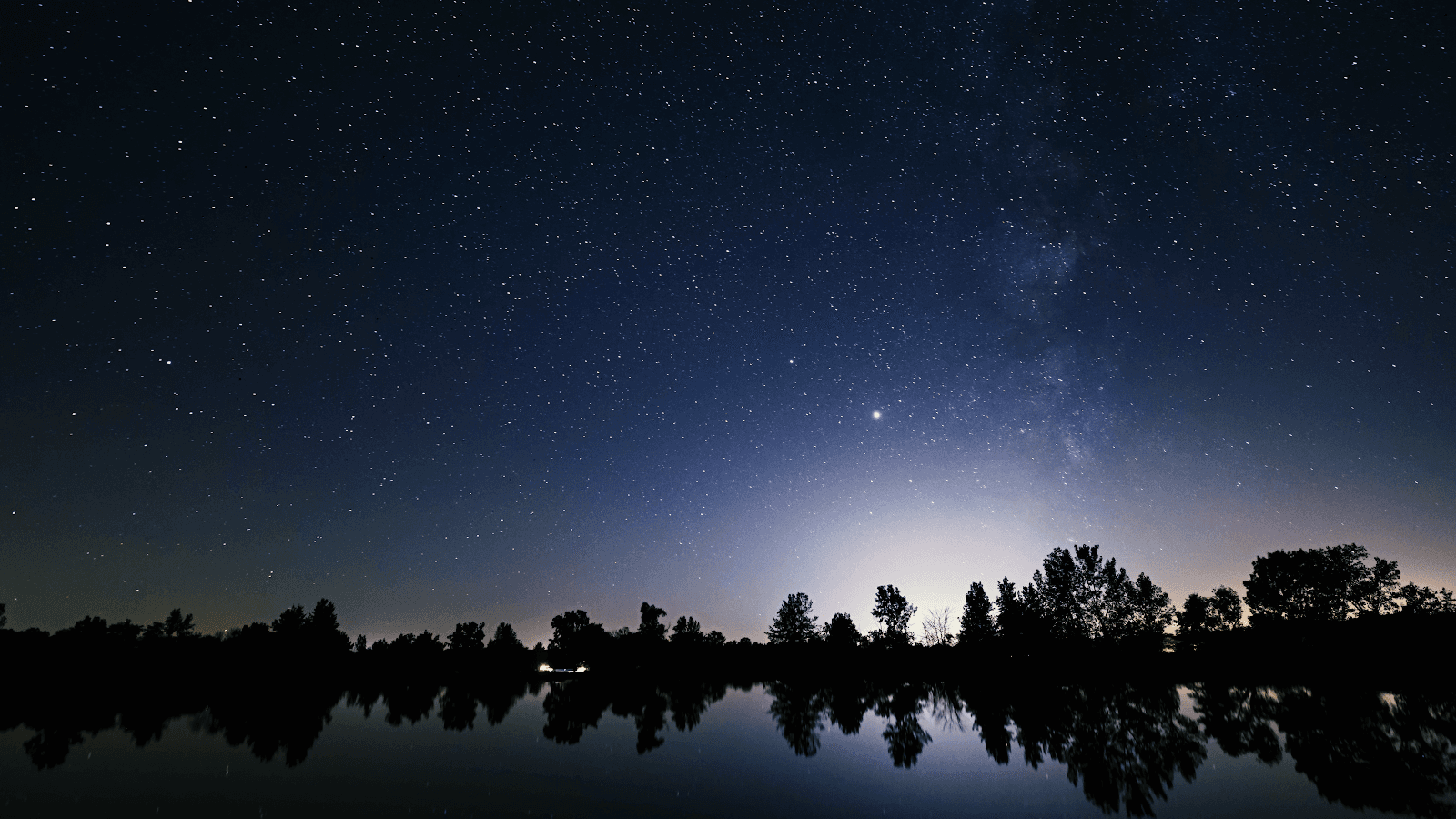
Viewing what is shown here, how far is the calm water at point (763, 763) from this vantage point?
12.6 metres

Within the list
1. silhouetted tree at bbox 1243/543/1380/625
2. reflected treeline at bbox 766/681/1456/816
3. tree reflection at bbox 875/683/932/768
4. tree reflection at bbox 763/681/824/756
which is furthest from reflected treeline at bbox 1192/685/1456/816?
silhouetted tree at bbox 1243/543/1380/625

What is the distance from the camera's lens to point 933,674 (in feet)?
205

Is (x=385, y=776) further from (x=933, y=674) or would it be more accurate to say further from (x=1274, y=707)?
(x=933, y=674)

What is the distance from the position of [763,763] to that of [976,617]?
8408cm

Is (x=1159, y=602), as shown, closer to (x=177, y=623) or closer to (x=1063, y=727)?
(x=1063, y=727)

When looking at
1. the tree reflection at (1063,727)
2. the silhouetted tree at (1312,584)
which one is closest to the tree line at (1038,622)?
the silhouetted tree at (1312,584)

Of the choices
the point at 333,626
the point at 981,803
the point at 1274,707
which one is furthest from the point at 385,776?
the point at 333,626

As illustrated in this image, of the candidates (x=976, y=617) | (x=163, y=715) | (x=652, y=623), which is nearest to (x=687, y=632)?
(x=652, y=623)

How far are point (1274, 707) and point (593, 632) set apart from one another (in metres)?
87.8

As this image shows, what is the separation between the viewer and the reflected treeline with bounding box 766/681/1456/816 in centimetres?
1363

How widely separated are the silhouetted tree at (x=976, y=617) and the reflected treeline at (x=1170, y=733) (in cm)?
4613

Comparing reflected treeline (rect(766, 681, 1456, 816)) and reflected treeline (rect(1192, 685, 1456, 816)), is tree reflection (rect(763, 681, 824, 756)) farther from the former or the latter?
reflected treeline (rect(1192, 685, 1456, 816))

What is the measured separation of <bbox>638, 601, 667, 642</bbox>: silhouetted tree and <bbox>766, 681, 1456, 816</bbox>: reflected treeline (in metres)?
70.1

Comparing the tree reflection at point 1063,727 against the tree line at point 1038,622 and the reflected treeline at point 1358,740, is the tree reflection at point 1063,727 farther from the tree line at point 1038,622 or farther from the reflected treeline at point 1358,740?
the tree line at point 1038,622
